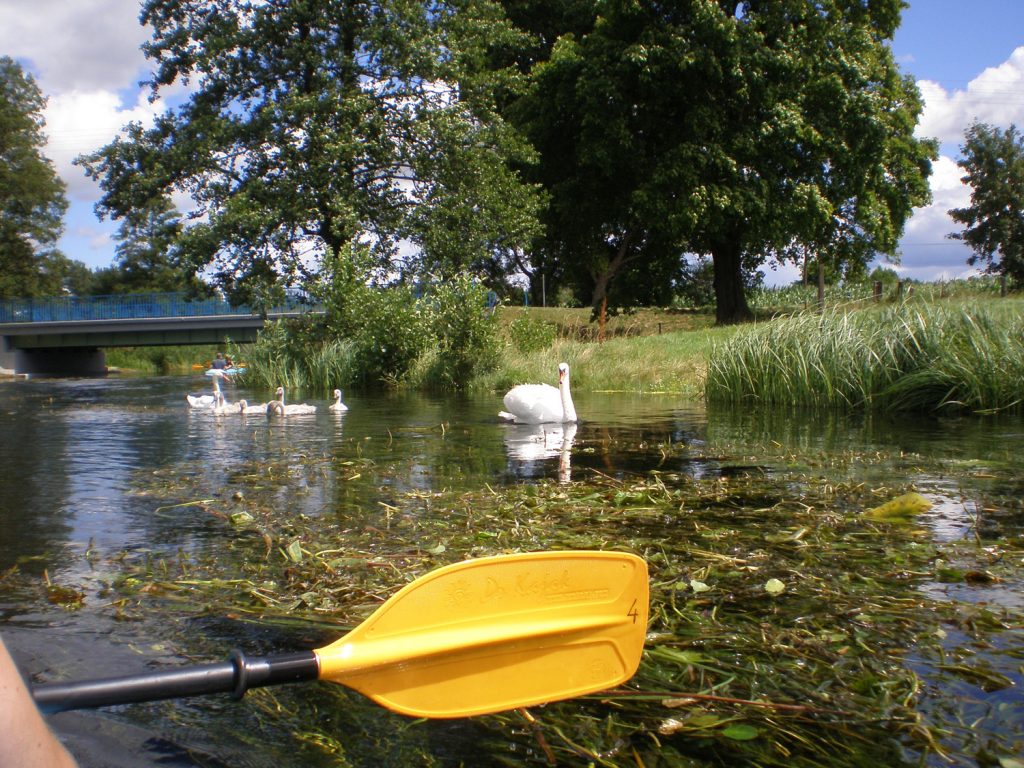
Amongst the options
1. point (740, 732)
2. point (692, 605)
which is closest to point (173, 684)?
point (740, 732)

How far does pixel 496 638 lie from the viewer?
2734 mm

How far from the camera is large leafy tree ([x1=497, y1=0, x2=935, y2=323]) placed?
27922mm

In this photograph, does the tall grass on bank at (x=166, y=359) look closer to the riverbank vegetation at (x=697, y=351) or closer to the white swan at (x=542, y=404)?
the riverbank vegetation at (x=697, y=351)

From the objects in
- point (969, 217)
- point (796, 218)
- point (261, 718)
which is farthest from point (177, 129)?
point (969, 217)

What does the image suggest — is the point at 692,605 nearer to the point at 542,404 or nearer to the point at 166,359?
the point at 542,404

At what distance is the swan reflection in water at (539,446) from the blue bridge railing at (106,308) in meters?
37.7

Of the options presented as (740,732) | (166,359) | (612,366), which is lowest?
(740,732)

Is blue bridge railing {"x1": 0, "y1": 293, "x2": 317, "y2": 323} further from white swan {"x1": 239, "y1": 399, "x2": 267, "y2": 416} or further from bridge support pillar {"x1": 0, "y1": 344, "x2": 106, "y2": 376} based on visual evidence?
white swan {"x1": 239, "y1": 399, "x2": 267, "y2": 416}

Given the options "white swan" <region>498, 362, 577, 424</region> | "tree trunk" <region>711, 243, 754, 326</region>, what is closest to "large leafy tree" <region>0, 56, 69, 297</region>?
"tree trunk" <region>711, 243, 754, 326</region>

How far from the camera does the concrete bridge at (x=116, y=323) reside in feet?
153

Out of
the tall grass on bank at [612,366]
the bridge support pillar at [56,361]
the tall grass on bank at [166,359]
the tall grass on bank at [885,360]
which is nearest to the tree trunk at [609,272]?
the tall grass on bank at [612,366]

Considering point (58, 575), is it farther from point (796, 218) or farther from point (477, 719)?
point (796, 218)

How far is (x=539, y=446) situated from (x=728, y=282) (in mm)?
24200

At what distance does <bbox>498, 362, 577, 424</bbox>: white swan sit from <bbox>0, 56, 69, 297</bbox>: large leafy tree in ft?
173
